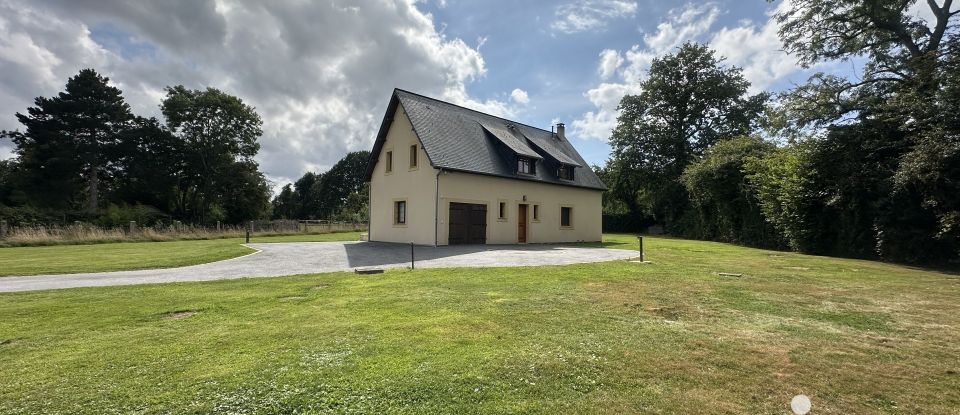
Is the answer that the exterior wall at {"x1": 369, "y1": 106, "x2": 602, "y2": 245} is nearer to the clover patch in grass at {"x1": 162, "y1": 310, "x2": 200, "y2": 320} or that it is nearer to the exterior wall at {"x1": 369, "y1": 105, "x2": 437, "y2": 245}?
the exterior wall at {"x1": 369, "y1": 105, "x2": 437, "y2": 245}

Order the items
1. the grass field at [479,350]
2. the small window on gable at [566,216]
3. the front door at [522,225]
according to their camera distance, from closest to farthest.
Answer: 1. the grass field at [479,350]
2. the front door at [522,225]
3. the small window on gable at [566,216]

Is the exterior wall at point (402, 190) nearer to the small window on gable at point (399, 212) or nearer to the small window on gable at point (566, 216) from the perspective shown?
the small window on gable at point (399, 212)

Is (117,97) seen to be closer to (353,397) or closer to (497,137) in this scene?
(497,137)

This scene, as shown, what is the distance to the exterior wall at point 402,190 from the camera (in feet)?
63.2

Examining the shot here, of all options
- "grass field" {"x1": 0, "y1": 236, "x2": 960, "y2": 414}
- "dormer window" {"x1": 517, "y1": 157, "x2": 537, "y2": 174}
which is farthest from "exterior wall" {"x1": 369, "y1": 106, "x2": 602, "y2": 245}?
"grass field" {"x1": 0, "y1": 236, "x2": 960, "y2": 414}

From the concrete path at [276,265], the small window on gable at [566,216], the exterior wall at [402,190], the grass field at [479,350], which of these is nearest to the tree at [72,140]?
the exterior wall at [402,190]

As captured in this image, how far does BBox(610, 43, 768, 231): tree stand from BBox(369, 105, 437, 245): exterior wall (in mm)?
23517

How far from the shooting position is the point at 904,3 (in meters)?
16.8

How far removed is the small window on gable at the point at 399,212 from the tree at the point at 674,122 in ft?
77.4

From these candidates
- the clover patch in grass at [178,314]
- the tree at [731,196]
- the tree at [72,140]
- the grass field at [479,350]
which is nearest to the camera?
the grass field at [479,350]

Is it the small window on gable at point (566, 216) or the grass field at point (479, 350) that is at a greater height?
the small window on gable at point (566, 216)

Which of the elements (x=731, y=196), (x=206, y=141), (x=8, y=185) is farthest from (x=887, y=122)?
(x=8, y=185)

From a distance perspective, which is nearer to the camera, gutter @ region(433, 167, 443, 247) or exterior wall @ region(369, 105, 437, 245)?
gutter @ region(433, 167, 443, 247)

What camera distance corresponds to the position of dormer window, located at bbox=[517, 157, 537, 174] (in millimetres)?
22438
